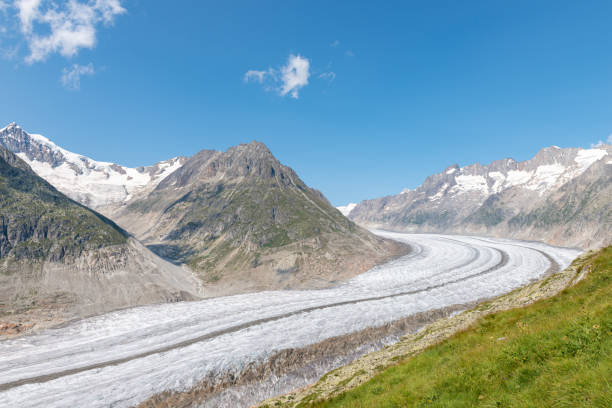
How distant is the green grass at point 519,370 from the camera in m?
9.47

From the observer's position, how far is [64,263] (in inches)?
3157

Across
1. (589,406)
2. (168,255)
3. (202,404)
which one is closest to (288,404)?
(202,404)

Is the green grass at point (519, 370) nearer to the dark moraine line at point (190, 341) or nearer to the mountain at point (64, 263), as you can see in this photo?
the dark moraine line at point (190, 341)

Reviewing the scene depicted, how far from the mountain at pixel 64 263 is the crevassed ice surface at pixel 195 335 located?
9.40m

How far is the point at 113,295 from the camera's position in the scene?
75.6 metres

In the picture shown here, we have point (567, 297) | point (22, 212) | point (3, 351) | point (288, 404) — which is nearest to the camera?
point (567, 297)

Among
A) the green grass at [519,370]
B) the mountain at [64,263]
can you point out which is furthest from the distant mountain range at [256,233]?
the green grass at [519,370]

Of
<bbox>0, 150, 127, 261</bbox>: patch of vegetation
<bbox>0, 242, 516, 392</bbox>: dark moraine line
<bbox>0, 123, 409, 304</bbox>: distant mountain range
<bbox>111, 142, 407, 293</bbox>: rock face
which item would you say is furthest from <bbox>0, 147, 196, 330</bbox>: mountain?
<bbox>0, 242, 516, 392</bbox>: dark moraine line

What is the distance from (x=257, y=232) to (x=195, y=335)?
233 feet

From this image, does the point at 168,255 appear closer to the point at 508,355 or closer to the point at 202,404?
the point at 202,404

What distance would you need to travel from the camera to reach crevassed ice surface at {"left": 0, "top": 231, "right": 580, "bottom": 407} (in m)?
38.2

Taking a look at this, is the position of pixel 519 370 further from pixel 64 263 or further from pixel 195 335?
pixel 64 263

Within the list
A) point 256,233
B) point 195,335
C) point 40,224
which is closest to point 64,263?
point 40,224

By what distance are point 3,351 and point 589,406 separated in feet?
236
